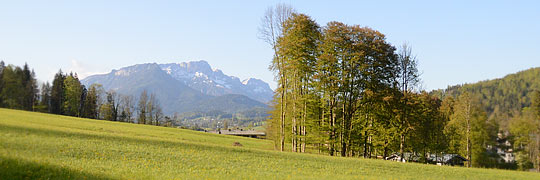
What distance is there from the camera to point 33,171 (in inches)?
548

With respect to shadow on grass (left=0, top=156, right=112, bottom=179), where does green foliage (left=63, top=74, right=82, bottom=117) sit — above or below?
above

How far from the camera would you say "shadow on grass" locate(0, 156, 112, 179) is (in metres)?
13.2

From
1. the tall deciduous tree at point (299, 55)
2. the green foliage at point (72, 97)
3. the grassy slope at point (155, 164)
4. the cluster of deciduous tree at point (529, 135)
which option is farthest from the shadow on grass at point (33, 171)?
the green foliage at point (72, 97)

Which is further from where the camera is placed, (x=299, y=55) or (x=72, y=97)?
(x=72, y=97)

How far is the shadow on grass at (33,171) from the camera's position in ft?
43.2

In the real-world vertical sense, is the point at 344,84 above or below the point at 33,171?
above

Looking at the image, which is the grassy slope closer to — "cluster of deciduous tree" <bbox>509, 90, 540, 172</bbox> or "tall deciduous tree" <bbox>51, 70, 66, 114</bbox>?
"cluster of deciduous tree" <bbox>509, 90, 540, 172</bbox>

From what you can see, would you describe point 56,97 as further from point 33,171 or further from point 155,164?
point 33,171

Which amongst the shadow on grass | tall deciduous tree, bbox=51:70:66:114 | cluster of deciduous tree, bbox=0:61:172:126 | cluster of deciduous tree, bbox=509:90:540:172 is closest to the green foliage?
cluster of deciduous tree, bbox=0:61:172:126

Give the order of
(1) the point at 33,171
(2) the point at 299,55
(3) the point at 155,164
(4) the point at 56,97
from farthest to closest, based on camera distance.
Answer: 1. (4) the point at 56,97
2. (2) the point at 299,55
3. (3) the point at 155,164
4. (1) the point at 33,171

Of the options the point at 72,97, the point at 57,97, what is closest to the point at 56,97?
the point at 57,97

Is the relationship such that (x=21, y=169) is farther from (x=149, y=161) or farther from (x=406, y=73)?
(x=406, y=73)

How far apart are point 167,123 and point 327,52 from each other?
11031 centimetres

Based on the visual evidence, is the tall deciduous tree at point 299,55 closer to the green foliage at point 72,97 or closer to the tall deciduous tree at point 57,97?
the green foliage at point 72,97
